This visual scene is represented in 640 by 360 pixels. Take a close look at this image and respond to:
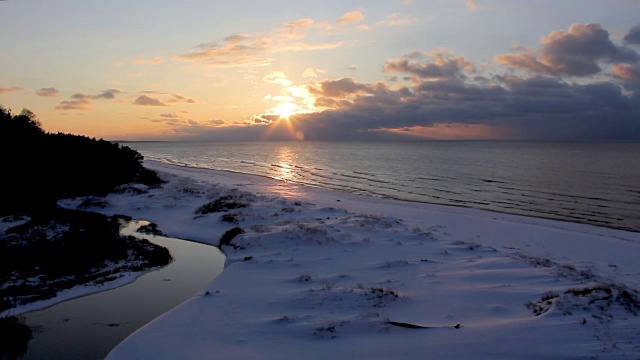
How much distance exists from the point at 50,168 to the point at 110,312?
100 feet

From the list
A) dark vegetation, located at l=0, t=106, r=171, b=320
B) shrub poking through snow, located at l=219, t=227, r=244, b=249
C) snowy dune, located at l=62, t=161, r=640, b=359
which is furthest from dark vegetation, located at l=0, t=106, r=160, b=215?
shrub poking through snow, located at l=219, t=227, r=244, b=249

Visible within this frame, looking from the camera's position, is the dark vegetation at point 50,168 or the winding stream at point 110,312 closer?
the winding stream at point 110,312

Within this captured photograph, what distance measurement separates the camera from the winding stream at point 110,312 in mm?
11213

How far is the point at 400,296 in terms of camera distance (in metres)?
13.6

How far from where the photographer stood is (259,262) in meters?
18.1

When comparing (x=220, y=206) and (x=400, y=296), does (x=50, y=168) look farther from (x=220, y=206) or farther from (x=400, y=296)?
(x=400, y=296)

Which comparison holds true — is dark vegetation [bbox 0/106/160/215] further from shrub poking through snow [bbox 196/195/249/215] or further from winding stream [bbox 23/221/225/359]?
winding stream [bbox 23/221/225/359]

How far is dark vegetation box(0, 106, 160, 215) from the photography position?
34.5m

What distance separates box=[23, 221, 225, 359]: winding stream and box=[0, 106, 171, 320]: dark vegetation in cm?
132

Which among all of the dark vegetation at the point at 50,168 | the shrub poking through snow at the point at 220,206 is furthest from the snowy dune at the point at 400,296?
the dark vegetation at the point at 50,168

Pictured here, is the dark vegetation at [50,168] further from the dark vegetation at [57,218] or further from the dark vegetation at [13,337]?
the dark vegetation at [13,337]

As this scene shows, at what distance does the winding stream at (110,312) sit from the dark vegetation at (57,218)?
1.32 meters

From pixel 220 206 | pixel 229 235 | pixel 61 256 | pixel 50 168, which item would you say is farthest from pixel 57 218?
pixel 50 168

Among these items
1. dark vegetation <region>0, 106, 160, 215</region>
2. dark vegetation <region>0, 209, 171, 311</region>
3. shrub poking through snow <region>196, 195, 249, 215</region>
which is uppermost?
dark vegetation <region>0, 106, 160, 215</region>
